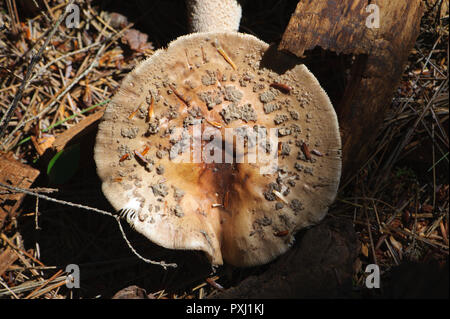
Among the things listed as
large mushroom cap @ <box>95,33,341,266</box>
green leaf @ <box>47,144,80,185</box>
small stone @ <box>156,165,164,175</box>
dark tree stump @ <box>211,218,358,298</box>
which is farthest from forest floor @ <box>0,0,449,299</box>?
small stone @ <box>156,165,164,175</box>

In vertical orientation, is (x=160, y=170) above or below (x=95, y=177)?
above

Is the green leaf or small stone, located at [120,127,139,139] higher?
small stone, located at [120,127,139,139]

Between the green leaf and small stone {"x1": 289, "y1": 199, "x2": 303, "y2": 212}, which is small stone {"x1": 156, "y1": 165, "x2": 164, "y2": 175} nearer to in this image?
the green leaf

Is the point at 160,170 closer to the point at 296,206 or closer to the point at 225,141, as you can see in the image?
the point at 225,141

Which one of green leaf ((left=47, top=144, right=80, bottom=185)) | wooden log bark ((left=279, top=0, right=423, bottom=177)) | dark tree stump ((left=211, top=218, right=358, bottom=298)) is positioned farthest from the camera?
green leaf ((left=47, top=144, right=80, bottom=185))

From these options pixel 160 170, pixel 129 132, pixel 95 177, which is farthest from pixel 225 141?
pixel 95 177

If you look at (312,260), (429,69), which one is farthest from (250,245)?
(429,69)
